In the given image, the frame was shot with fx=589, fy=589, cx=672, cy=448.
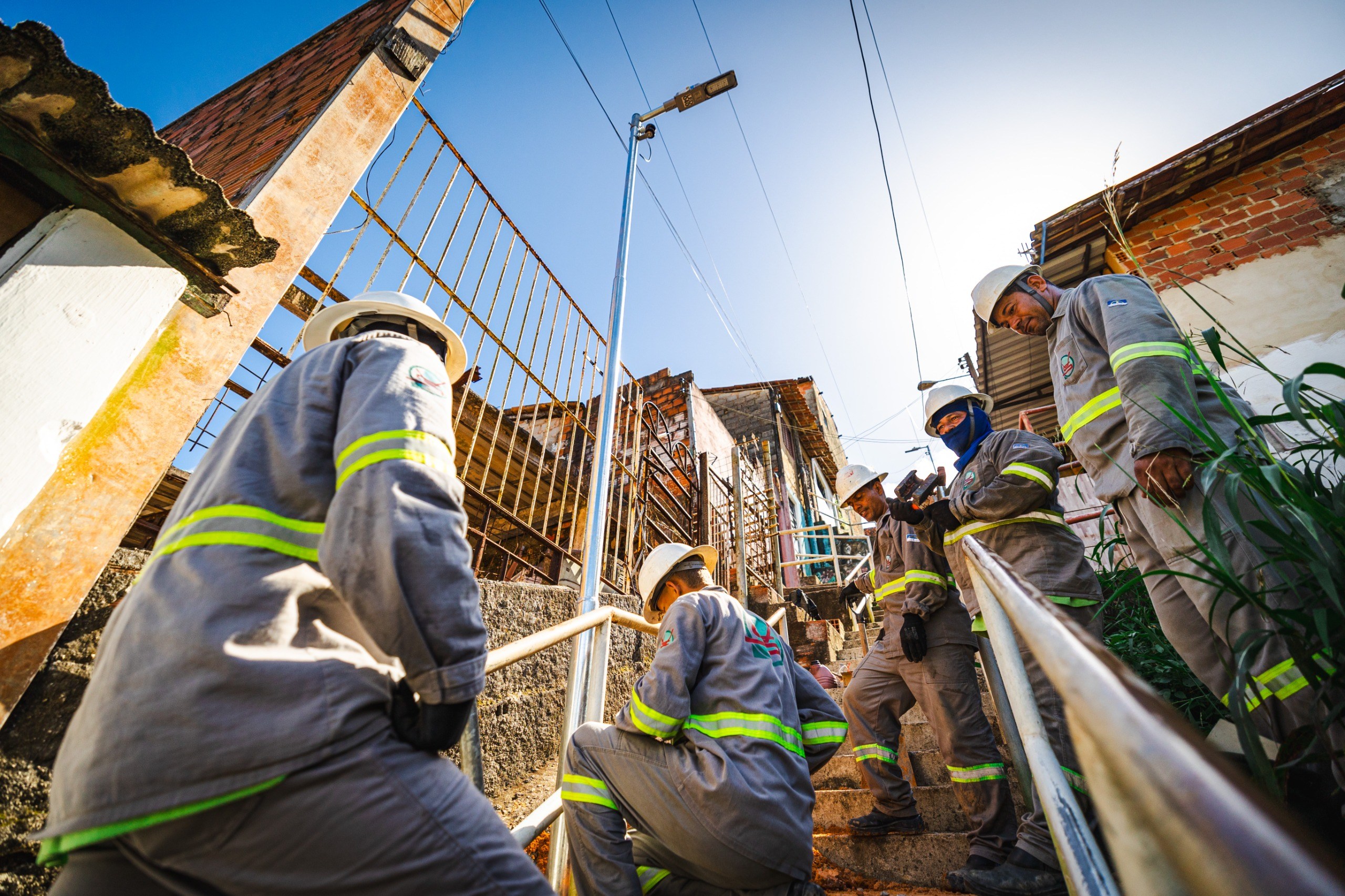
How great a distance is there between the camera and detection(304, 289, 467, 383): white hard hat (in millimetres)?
1745

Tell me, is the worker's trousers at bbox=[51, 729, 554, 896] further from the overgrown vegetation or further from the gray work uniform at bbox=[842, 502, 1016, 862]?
the gray work uniform at bbox=[842, 502, 1016, 862]

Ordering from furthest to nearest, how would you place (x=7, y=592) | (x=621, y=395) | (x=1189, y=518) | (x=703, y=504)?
(x=703, y=504)
(x=621, y=395)
(x=1189, y=518)
(x=7, y=592)

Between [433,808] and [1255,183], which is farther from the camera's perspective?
[1255,183]

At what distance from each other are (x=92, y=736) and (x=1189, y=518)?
2.66 meters

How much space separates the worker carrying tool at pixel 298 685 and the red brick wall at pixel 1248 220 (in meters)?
5.45

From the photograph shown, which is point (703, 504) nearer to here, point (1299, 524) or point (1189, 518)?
point (1189, 518)

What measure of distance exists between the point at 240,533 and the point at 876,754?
3044 millimetres

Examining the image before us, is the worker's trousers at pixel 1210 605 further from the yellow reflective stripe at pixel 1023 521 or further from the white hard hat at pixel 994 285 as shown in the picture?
the white hard hat at pixel 994 285

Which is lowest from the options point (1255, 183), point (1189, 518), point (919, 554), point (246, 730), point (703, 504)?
point (246, 730)

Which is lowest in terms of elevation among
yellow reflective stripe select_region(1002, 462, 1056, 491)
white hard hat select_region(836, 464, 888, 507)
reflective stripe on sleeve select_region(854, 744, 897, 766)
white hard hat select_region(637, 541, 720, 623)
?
reflective stripe on sleeve select_region(854, 744, 897, 766)

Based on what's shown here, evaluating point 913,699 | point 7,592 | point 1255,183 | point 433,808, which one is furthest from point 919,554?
point 1255,183

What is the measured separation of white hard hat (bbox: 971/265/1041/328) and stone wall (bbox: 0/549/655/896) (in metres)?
2.77

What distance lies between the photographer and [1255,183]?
4789mm

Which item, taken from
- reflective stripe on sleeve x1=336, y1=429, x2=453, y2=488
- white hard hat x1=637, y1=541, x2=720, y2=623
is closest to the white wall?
reflective stripe on sleeve x1=336, y1=429, x2=453, y2=488
